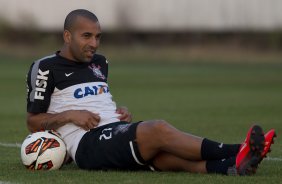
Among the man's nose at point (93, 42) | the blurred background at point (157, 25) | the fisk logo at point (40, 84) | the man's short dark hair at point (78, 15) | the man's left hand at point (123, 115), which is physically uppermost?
the man's short dark hair at point (78, 15)

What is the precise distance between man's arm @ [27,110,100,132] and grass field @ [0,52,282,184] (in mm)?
461

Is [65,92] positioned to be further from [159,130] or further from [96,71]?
[159,130]

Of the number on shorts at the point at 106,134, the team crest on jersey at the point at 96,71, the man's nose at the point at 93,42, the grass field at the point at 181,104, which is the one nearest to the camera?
the grass field at the point at 181,104

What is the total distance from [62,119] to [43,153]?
0.40 meters

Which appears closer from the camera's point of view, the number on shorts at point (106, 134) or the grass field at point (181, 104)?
the grass field at point (181, 104)

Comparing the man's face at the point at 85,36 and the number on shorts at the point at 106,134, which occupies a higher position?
the man's face at the point at 85,36

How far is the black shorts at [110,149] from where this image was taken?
888cm

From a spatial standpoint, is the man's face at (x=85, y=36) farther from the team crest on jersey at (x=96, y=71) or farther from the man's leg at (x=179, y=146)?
the man's leg at (x=179, y=146)

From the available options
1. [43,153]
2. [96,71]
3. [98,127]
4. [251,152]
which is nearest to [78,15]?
[96,71]

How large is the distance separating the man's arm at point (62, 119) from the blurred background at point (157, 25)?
35596 mm

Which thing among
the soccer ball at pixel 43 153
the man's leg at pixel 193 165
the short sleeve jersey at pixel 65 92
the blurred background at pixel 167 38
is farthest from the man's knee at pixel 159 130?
the blurred background at pixel 167 38

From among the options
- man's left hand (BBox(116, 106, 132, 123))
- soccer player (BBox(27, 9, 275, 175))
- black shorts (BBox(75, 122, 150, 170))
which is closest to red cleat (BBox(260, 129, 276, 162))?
soccer player (BBox(27, 9, 275, 175))

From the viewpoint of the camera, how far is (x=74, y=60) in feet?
31.9

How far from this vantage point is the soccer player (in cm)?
869
